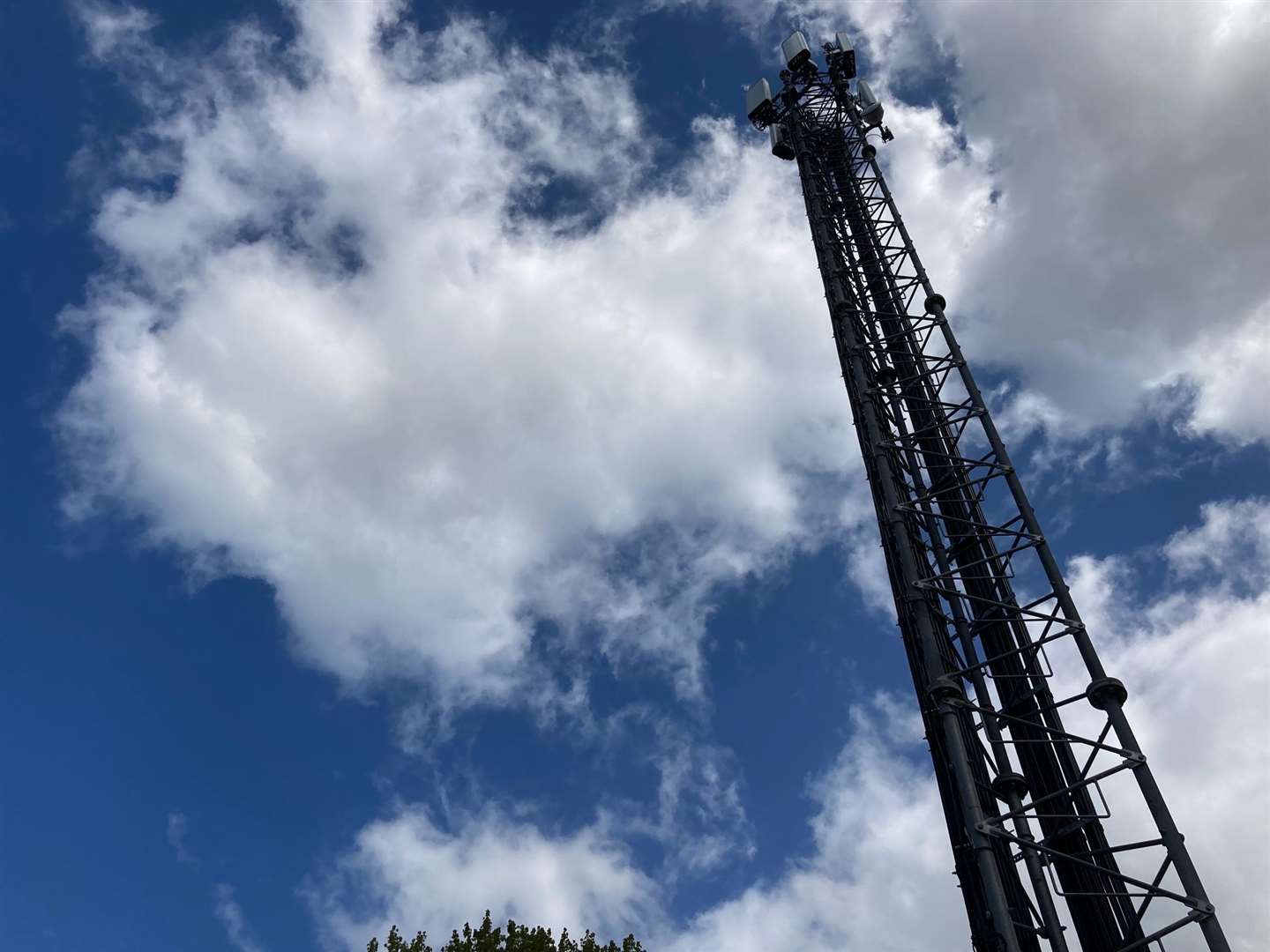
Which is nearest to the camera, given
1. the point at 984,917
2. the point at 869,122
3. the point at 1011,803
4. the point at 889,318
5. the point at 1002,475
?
the point at 984,917

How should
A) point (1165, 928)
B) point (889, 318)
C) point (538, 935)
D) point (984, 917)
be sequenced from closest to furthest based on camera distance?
point (1165, 928), point (984, 917), point (538, 935), point (889, 318)

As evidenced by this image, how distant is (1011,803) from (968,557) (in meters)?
6.48

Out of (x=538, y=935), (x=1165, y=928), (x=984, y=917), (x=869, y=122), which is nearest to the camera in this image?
(x=1165, y=928)

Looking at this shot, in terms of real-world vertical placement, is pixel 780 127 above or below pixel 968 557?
above

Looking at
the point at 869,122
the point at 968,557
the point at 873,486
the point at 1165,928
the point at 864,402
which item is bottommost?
the point at 1165,928

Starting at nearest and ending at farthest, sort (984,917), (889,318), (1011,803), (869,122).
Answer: (984,917)
(1011,803)
(889,318)
(869,122)

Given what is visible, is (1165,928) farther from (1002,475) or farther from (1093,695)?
(1002,475)

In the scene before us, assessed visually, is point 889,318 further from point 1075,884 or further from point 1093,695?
point 1075,884

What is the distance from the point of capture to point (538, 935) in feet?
75.6

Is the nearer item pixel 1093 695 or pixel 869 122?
pixel 1093 695

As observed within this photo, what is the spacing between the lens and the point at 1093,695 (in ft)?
53.2

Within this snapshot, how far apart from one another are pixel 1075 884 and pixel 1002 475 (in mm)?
9091

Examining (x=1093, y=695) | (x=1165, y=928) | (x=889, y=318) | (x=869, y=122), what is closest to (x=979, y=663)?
(x=1093, y=695)

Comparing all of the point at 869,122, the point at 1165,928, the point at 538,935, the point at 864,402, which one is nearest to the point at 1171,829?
the point at 1165,928
